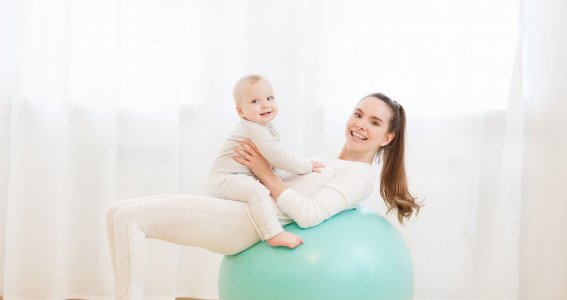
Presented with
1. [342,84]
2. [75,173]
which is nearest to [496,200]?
[342,84]

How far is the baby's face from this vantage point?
2.04 m

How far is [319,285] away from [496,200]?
1.48 metres

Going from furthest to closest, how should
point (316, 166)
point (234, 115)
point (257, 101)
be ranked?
point (234, 115)
point (316, 166)
point (257, 101)

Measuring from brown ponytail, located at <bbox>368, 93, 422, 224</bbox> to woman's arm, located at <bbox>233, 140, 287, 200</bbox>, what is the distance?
48cm

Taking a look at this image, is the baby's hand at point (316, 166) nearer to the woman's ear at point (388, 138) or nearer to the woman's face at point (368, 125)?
the woman's face at point (368, 125)

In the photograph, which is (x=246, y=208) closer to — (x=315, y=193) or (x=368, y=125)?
(x=315, y=193)

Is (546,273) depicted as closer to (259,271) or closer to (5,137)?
(259,271)

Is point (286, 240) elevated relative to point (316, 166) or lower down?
lower down

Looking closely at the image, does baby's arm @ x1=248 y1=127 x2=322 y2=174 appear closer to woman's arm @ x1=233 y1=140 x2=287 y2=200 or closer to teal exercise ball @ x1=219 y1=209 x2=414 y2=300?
woman's arm @ x1=233 y1=140 x2=287 y2=200

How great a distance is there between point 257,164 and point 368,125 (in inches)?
17.7

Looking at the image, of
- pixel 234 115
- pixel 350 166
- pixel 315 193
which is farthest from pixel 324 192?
pixel 234 115

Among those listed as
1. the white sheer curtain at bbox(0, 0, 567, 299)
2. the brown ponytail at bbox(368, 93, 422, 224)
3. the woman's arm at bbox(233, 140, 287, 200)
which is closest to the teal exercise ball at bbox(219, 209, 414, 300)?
the woman's arm at bbox(233, 140, 287, 200)

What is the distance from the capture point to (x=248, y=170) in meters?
2.14

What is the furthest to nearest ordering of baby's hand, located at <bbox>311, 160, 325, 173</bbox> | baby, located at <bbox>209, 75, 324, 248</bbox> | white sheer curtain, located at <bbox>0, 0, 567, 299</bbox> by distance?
white sheer curtain, located at <bbox>0, 0, 567, 299</bbox>, baby's hand, located at <bbox>311, 160, 325, 173</bbox>, baby, located at <bbox>209, 75, 324, 248</bbox>
